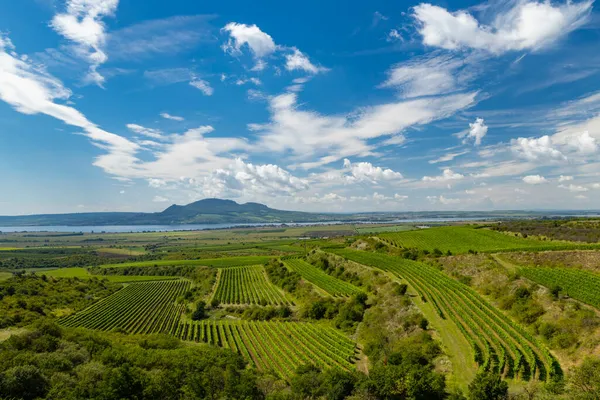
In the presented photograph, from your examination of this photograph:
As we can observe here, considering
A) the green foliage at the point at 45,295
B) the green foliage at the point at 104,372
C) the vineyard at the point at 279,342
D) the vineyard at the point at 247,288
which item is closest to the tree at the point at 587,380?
the vineyard at the point at 279,342

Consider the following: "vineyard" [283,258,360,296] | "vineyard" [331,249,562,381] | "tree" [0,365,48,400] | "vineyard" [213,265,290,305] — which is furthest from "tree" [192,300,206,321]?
"tree" [0,365,48,400]

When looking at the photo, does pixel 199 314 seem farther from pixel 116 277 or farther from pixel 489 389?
pixel 116 277

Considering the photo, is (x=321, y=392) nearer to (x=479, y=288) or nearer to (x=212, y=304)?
(x=479, y=288)

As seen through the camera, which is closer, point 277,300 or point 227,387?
point 227,387

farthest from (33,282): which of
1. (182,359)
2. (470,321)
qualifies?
(470,321)

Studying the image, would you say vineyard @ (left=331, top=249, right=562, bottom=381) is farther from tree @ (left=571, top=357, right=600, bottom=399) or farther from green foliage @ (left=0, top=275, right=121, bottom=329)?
green foliage @ (left=0, top=275, right=121, bottom=329)

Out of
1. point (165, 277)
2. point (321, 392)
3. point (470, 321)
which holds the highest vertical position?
point (470, 321)

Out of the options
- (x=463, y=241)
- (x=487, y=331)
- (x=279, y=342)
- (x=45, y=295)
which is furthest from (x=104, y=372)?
(x=45, y=295)
